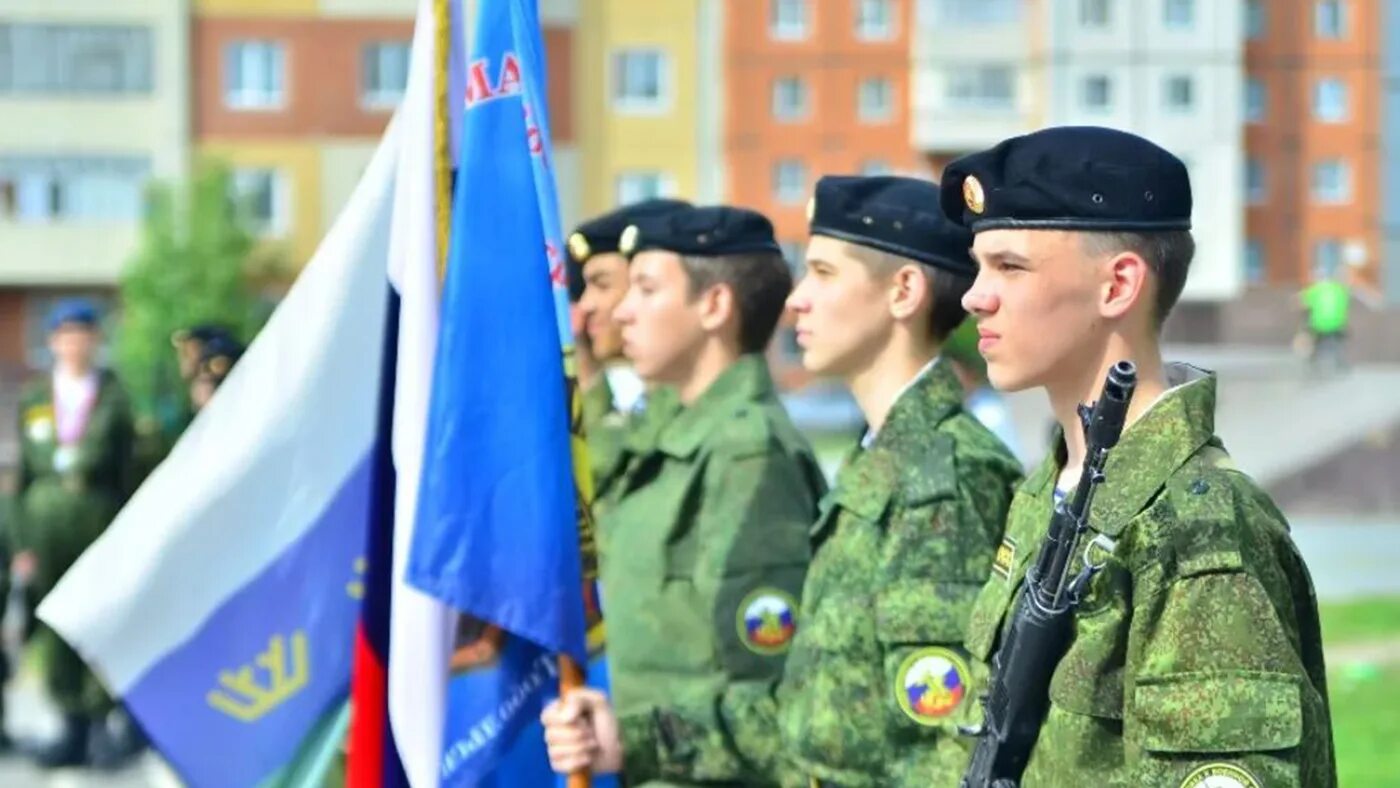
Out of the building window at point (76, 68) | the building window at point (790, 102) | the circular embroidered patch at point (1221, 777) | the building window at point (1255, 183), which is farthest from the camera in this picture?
the building window at point (1255, 183)

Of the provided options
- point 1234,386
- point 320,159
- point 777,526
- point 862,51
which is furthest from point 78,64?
point 777,526

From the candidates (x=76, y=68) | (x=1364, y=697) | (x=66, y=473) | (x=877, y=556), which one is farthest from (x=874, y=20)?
(x=877, y=556)

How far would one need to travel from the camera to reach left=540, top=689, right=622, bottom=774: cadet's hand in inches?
171

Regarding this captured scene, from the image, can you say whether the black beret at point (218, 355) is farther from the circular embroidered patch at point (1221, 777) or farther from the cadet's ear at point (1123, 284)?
the circular embroidered patch at point (1221, 777)

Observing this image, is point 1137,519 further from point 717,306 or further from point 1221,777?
point 717,306

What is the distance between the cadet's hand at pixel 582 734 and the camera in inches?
171

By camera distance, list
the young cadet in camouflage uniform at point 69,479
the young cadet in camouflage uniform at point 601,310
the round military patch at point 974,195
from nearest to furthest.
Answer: the round military patch at point 974,195 → the young cadet in camouflage uniform at point 601,310 → the young cadet in camouflage uniform at point 69,479

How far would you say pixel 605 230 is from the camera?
6.18 m

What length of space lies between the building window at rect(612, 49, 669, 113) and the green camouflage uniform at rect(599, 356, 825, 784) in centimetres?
4595

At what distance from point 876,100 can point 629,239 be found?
48.8 m

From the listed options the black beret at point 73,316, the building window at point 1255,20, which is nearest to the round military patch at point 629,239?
the black beret at point 73,316

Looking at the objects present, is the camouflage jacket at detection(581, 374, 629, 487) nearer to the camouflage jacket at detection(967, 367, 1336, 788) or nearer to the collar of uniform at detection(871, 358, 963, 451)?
the collar of uniform at detection(871, 358, 963, 451)

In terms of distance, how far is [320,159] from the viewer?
49.1 metres

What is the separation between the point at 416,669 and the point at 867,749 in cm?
86
